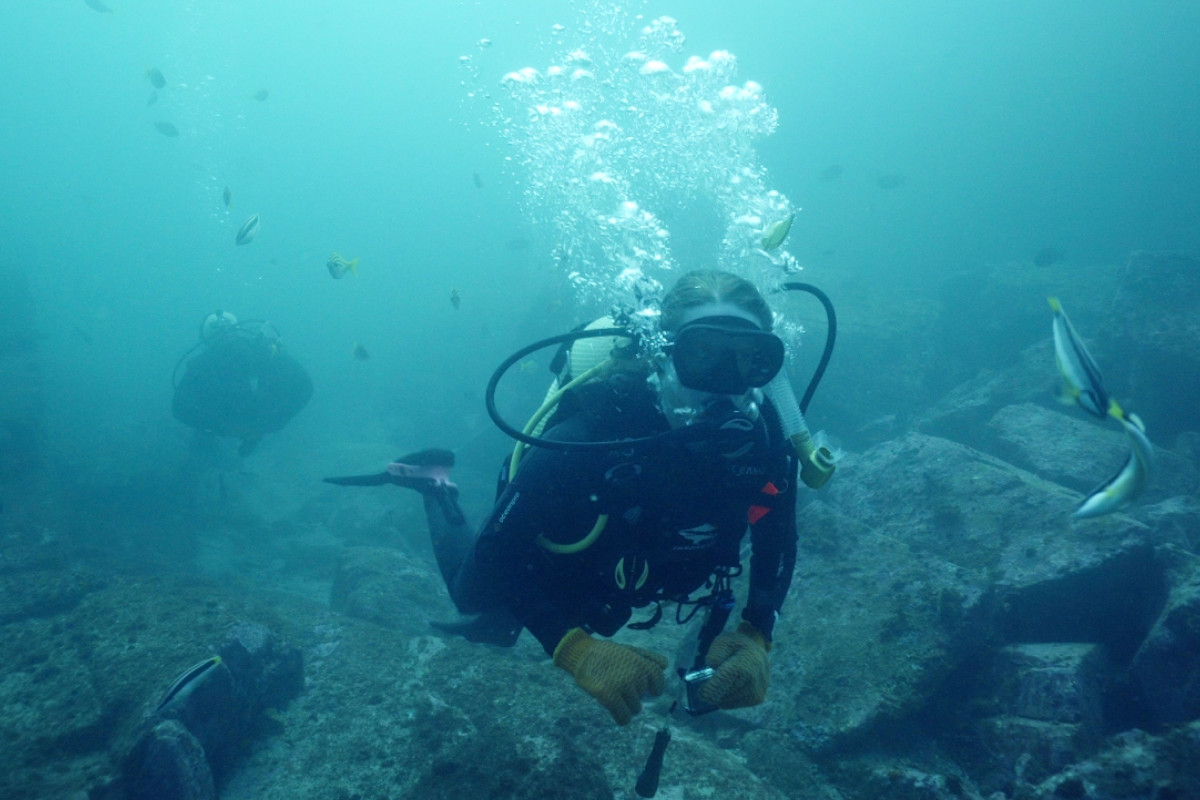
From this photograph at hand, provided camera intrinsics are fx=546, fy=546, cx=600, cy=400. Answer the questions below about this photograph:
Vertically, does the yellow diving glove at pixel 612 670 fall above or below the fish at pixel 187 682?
above

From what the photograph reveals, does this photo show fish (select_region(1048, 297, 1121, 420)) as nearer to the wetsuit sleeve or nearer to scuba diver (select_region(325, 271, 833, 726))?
scuba diver (select_region(325, 271, 833, 726))

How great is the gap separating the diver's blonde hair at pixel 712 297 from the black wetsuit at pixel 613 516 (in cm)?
51

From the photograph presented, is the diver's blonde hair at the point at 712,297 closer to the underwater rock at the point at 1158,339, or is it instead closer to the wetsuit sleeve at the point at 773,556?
the wetsuit sleeve at the point at 773,556

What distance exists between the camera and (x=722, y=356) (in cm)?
267

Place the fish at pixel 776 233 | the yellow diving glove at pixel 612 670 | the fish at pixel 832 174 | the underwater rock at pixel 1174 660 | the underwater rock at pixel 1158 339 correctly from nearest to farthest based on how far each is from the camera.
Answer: the yellow diving glove at pixel 612 670
the underwater rock at pixel 1174 660
the fish at pixel 776 233
the underwater rock at pixel 1158 339
the fish at pixel 832 174

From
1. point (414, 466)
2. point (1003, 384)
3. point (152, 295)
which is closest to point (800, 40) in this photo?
point (1003, 384)

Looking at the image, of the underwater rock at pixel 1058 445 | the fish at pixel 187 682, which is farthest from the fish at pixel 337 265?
the underwater rock at pixel 1058 445

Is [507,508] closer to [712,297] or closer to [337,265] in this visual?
[712,297]

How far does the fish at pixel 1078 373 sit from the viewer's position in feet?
5.42

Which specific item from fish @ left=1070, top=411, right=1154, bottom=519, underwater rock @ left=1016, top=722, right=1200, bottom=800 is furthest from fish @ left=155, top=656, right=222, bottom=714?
underwater rock @ left=1016, top=722, right=1200, bottom=800

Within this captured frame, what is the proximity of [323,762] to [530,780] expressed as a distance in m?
1.62

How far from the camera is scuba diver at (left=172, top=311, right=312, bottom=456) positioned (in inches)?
478

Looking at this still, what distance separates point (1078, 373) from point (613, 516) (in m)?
1.84

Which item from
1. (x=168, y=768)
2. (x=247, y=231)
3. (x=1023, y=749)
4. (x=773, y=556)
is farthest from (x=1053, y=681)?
(x=247, y=231)
